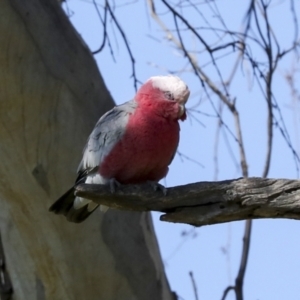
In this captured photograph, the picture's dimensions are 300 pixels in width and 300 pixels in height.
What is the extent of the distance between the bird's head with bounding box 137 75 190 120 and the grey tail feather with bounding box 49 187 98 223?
2.17 feet

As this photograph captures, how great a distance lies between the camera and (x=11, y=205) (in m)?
3.90

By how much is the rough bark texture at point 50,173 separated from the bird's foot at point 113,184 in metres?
0.70

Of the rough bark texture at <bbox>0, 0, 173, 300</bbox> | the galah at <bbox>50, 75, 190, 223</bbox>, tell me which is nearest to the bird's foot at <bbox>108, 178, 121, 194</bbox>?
the galah at <bbox>50, 75, 190, 223</bbox>

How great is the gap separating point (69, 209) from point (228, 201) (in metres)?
1.00

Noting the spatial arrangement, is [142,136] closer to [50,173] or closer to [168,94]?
[168,94]

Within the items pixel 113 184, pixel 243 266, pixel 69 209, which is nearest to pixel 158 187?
pixel 113 184

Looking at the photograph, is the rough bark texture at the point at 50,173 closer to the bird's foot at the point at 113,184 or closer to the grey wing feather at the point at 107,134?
the grey wing feather at the point at 107,134

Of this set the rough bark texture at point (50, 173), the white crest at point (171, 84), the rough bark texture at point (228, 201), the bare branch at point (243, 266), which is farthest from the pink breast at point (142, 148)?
the bare branch at point (243, 266)

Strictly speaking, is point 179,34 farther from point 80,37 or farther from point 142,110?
point 142,110

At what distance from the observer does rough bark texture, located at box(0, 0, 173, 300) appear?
383cm

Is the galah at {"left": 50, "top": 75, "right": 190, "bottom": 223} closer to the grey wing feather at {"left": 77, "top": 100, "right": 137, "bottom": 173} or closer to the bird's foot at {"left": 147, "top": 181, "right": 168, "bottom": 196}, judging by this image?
the grey wing feather at {"left": 77, "top": 100, "right": 137, "bottom": 173}

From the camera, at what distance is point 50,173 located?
3.88 m

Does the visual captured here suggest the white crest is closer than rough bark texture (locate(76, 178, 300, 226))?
No

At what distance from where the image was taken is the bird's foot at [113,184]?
309 centimetres
